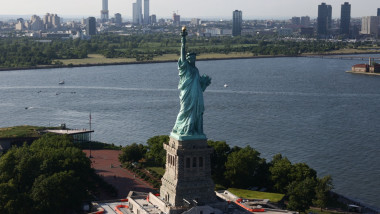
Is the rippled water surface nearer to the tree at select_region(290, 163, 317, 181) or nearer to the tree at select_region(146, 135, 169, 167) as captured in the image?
the tree at select_region(290, 163, 317, 181)

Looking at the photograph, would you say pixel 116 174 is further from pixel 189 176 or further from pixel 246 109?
pixel 246 109

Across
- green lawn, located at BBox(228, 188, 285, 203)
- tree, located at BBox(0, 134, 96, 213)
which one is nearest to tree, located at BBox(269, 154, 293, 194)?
green lawn, located at BBox(228, 188, 285, 203)

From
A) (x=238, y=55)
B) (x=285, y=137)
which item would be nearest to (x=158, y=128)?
(x=285, y=137)

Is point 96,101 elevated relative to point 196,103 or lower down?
lower down

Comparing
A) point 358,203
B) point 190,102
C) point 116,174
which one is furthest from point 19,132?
point 358,203

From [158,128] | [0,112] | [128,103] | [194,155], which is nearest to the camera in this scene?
[194,155]

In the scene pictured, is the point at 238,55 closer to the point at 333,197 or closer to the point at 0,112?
the point at 0,112
